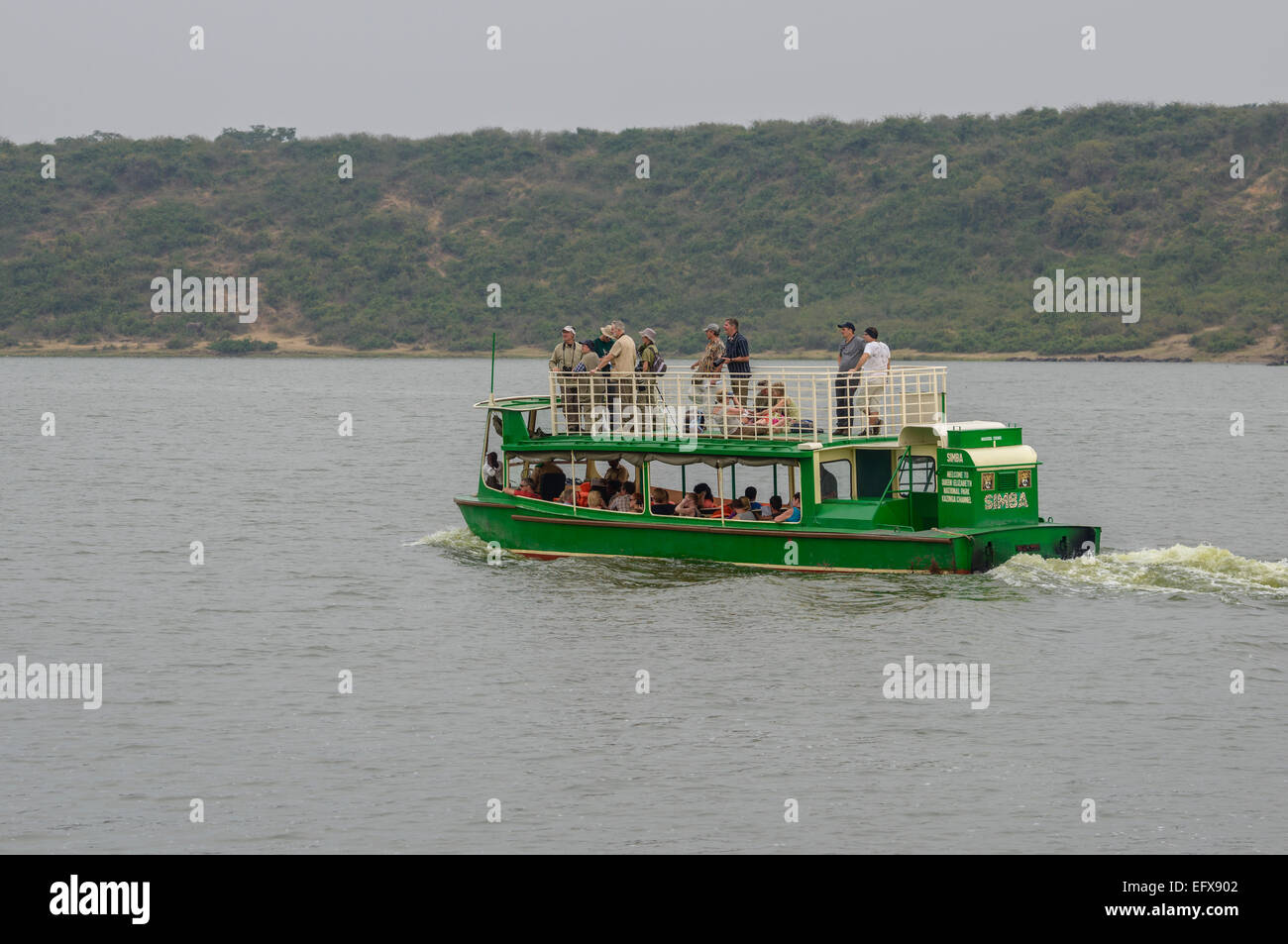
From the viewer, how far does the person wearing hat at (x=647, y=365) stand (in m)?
25.2

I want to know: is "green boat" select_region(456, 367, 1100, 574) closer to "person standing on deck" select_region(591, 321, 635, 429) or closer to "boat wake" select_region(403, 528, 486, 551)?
"person standing on deck" select_region(591, 321, 635, 429)

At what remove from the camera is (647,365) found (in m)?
25.6

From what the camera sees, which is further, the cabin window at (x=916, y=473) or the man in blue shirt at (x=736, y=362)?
the man in blue shirt at (x=736, y=362)

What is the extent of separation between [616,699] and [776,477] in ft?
20.3

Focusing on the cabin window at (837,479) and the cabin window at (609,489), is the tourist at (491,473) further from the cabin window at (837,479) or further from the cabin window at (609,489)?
the cabin window at (837,479)

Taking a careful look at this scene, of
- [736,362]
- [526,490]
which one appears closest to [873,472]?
[736,362]

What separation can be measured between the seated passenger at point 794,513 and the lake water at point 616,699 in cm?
78

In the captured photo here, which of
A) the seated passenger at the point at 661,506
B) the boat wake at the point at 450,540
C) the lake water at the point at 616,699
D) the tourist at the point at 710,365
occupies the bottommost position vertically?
the lake water at the point at 616,699

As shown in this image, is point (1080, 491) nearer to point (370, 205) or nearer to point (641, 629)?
point (641, 629)

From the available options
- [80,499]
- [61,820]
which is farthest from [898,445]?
[80,499]

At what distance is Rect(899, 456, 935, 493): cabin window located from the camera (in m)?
23.5

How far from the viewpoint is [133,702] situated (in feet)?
63.4

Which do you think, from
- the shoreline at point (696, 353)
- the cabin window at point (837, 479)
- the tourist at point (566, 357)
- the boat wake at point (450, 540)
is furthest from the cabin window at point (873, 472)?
the shoreline at point (696, 353)
